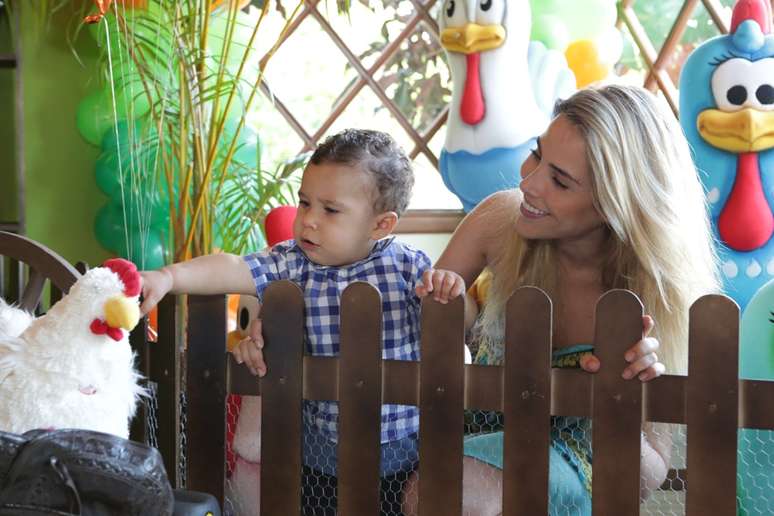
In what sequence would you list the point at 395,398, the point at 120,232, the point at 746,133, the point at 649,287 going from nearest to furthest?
the point at 395,398, the point at 649,287, the point at 746,133, the point at 120,232

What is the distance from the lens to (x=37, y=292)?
138 cm

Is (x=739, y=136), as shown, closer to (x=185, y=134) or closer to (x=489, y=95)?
(x=489, y=95)

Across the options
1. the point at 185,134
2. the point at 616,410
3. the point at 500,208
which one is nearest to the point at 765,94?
the point at 500,208

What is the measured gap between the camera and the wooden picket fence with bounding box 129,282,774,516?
1.10m

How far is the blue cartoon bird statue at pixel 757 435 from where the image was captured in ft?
4.76

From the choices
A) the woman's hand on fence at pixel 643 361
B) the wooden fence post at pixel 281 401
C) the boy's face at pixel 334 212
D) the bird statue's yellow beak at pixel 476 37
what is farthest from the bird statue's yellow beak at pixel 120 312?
the bird statue's yellow beak at pixel 476 37

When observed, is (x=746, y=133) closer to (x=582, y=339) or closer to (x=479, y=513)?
(x=582, y=339)

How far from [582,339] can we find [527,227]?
16cm

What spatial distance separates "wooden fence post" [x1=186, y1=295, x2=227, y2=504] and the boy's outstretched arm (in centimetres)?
2

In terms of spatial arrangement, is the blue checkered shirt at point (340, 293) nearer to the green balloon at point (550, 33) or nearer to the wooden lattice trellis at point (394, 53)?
the green balloon at point (550, 33)

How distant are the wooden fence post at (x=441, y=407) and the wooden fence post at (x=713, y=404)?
0.24 metres

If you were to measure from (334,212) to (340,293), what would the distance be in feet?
0.32

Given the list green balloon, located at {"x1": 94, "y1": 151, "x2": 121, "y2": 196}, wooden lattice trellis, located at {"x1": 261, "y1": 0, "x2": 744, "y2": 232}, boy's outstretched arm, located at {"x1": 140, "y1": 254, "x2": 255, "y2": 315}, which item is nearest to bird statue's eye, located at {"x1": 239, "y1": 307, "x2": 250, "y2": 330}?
boy's outstretched arm, located at {"x1": 140, "y1": 254, "x2": 255, "y2": 315}

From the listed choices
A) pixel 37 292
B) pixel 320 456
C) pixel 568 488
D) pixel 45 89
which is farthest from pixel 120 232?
pixel 568 488
